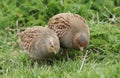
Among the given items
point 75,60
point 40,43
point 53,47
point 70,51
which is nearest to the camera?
point 53,47

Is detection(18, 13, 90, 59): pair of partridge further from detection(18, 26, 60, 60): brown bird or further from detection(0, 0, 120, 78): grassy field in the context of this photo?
detection(0, 0, 120, 78): grassy field

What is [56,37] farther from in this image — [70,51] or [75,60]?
[70,51]

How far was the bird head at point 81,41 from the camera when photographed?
20.3 ft

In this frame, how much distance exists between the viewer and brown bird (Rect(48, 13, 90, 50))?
6219 millimetres

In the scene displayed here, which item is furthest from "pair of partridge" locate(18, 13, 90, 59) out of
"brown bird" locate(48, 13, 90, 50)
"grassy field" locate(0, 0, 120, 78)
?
"grassy field" locate(0, 0, 120, 78)

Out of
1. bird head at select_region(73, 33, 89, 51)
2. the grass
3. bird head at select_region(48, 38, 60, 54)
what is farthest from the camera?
bird head at select_region(73, 33, 89, 51)

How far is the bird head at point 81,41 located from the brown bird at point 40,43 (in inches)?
12.0

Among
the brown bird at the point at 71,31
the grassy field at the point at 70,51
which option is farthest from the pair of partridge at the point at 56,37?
the grassy field at the point at 70,51

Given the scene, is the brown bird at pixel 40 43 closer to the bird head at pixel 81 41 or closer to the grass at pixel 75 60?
the grass at pixel 75 60

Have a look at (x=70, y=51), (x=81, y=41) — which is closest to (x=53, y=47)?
(x=81, y=41)

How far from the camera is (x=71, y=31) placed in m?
Answer: 6.39

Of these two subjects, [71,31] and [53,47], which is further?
[71,31]

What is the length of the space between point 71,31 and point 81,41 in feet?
0.94

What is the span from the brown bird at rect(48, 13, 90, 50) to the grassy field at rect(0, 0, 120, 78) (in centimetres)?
24
